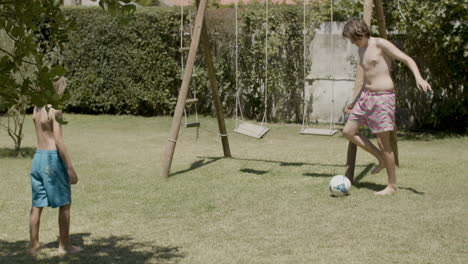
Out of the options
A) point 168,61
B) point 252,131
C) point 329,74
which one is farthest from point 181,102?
point 168,61

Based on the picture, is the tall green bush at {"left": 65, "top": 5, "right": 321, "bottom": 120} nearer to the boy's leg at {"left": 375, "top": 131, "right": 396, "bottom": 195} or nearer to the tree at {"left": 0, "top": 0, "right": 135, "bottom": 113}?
the boy's leg at {"left": 375, "top": 131, "right": 396, "bottom": 195}

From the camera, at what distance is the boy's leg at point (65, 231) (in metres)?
5.41

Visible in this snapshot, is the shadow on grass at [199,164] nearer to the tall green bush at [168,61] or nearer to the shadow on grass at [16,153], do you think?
the shadow on grass at [16,153]

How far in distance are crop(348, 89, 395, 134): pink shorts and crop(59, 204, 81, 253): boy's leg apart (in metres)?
3.53

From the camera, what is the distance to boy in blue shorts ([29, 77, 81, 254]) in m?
5.33

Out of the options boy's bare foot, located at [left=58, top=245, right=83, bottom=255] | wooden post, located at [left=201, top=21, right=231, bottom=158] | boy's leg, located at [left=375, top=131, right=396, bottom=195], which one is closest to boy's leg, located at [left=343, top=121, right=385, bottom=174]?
boy's leg, located at [left=375, top=131, right=396, bottom=195]

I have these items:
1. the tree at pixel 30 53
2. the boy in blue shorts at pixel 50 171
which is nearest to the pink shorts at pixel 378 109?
the boy in blue shorts at pixel 50 171

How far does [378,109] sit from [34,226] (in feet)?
12.7

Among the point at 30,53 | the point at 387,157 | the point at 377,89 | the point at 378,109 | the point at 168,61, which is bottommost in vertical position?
the point at 387,157

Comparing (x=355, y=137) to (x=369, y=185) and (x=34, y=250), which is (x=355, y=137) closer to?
(x=369, y=185)

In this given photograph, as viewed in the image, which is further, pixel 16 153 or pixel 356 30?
pixel 16 153

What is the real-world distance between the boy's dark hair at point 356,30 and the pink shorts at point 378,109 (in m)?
0.61

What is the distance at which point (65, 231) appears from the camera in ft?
17.9

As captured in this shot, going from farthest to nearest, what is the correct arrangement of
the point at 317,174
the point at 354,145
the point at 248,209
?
the point at 317,174 → the point at 354,145 → the point at 248,209
